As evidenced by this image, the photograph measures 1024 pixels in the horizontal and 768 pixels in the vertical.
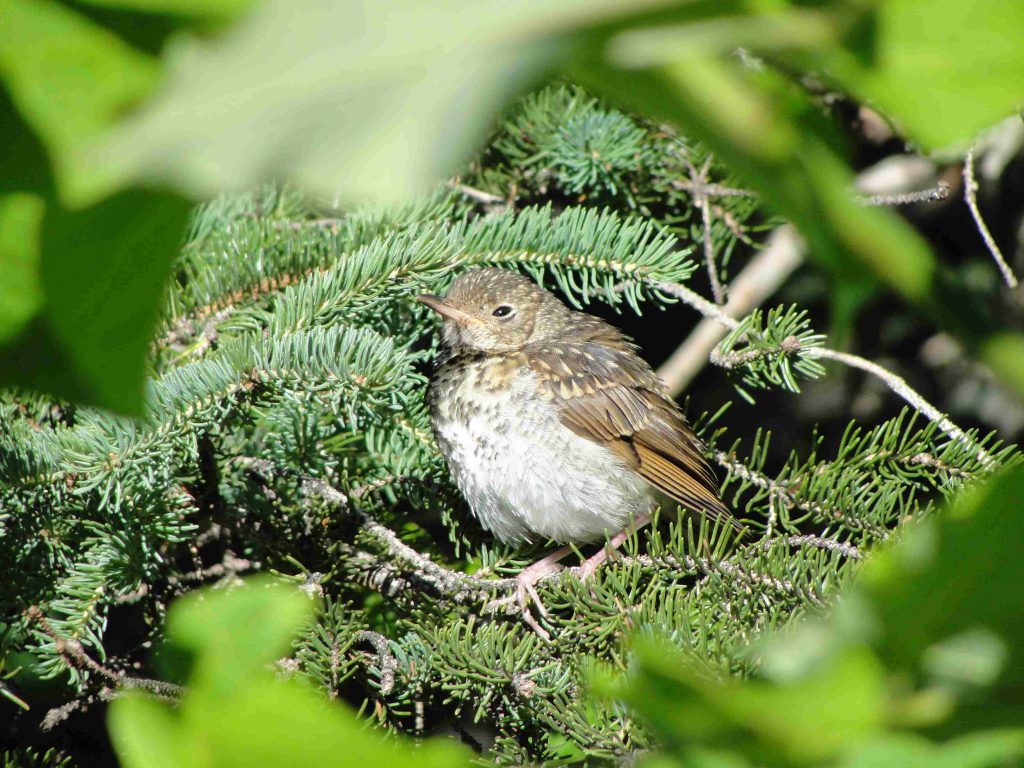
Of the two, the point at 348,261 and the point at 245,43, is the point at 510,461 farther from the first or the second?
the point at 245,43

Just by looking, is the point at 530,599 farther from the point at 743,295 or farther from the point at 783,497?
the point at 743,295

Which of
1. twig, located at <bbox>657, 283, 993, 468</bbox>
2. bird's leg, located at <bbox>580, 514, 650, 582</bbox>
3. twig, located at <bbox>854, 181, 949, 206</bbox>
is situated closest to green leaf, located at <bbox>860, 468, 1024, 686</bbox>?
twig, located at <bbox>657, 283, 993, 468</bbox>

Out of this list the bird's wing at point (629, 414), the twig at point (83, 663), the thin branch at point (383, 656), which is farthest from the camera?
the bird's wing at point (629, 414)

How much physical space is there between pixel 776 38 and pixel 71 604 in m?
1.51

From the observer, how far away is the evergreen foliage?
1.41 m

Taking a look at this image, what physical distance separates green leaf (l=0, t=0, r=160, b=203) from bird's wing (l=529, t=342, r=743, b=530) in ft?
6.67

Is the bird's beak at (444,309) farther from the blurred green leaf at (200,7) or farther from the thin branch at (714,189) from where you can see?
the blurred green leaf at (200,7)

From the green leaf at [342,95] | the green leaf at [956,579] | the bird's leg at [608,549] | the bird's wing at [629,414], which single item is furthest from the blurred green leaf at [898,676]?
the bird's wing at [629,414]

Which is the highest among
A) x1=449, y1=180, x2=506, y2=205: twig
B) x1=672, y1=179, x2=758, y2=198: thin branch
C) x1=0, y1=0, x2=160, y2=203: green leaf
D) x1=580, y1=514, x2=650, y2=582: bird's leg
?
x1=0, y1=0, x2=160, y2=203: green leaf

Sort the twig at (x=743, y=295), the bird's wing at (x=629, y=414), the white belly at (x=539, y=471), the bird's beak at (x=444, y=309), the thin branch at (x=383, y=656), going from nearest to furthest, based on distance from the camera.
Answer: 1. the thin branch at (x=383, y=656)
2. the bird's beak at (x=444, y=309)
3. the white belly at (x=539, y=471)
4. the bird's wing at (x=629, y=414)
5. the twig at (x=743, y=295)

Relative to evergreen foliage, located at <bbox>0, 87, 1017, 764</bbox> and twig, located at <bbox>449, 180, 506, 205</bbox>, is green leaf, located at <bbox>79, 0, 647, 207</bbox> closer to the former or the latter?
evergreen foliage, located at <bbox>0, 87, 1017, 764</bbox>

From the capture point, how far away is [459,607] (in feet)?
5.75

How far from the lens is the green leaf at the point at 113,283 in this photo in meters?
0.24

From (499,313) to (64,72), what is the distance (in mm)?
2343
